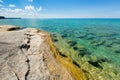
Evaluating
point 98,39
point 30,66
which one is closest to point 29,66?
point 30,66

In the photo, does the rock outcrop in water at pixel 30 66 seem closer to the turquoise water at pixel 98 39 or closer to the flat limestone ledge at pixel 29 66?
the flat limestone ledge at pixel 29 66

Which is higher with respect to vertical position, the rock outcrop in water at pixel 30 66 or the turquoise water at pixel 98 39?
the rock outcrop in water at pixel 30 66

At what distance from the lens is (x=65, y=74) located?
4.50 meters

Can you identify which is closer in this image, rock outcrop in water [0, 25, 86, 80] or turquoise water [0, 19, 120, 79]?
rock outcrop in water [0, 25, 86, 80]

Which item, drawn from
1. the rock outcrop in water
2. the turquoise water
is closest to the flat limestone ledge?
the rock outcrop in water

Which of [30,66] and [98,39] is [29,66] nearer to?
[30,66]

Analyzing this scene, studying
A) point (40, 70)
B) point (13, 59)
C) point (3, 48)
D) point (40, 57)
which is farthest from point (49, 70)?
point (3, 48)

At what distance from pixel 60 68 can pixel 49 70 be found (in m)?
0.45

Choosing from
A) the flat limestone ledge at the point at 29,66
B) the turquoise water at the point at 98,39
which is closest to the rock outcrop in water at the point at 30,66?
the flat limestone ledge at the point at 29,66

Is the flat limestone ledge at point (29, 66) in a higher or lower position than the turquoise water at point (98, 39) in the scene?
higher

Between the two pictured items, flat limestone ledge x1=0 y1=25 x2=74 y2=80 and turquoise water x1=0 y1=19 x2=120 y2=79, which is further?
turquoise water x1=0 y1=19 x2=120 y2=79

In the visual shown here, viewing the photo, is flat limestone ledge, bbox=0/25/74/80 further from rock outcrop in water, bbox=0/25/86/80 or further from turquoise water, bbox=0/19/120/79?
A: turquoise water, bbox=0/19/120/79

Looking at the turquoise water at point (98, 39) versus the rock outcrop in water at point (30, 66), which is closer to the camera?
the rock outcrop in water at point (30, 66)

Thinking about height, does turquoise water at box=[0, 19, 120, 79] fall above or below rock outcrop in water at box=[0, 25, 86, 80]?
below
